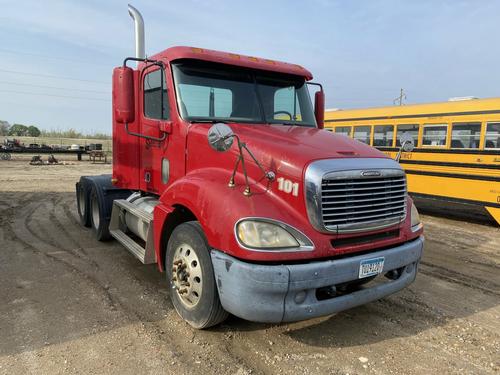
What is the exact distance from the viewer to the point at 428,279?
5180 mm

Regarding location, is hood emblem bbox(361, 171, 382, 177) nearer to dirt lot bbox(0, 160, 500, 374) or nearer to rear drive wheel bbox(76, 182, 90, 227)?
dirt lot bbox(0, 160, 500, 374)

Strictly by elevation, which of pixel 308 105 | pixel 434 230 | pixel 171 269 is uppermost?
pixel 308 105

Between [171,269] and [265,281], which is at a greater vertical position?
[265,281]

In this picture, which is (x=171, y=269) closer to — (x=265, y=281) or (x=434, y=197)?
(x=265, y=281)

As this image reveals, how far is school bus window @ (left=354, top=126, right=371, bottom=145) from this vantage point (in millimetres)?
11962

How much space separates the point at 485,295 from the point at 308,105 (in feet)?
10.3

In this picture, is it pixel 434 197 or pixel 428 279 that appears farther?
pixel 434 197

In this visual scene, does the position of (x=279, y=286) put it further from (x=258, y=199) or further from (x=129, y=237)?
(x=129, y=237)

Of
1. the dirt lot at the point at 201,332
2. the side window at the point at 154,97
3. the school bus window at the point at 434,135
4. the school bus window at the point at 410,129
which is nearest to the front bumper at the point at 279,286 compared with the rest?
the dirt lot at the point at 201,332

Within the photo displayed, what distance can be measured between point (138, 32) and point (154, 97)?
7.38 feet

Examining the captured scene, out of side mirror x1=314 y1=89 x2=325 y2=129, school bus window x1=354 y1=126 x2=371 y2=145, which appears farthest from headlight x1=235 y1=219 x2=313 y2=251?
school bus window x1=354 y1=126 x2=371 y2=145

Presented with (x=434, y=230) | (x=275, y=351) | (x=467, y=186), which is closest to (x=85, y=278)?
(x=275, y=351)

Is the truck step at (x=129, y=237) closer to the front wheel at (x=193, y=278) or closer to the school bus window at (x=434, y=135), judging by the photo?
the front wheel at (x=193, y=278)

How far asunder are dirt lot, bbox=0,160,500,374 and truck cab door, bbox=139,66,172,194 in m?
1.23
